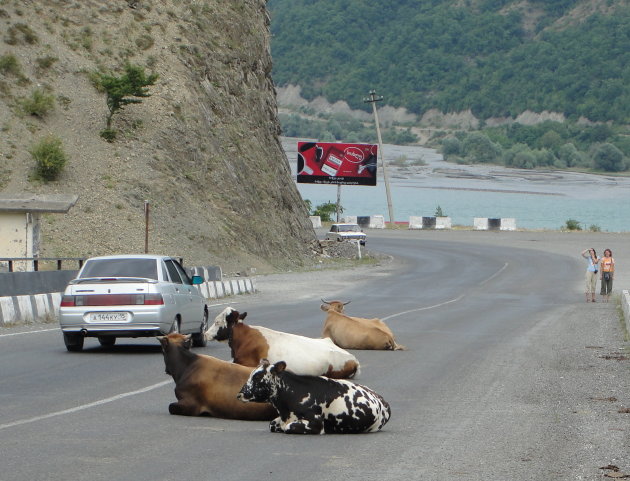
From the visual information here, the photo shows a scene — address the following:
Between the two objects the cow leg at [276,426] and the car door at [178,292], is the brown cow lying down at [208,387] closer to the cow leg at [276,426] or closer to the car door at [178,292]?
the cow leg at [276,426]

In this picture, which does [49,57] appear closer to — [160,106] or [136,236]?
[160,106]

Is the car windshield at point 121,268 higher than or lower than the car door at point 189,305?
higher

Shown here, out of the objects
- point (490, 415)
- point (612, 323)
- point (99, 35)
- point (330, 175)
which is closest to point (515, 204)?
point (330, 175)

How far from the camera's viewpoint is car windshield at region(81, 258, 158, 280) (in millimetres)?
18484

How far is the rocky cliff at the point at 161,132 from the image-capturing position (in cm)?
4700

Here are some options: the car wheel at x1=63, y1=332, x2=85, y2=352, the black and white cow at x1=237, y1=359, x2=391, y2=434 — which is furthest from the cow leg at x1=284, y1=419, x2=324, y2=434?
the car wheel at x1=63, y1=332, x2=85, y2=352

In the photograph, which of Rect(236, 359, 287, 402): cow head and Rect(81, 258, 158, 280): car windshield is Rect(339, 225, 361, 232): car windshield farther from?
Rect(236, 359, 287, 402): cow head

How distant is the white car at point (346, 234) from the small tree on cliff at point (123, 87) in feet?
70.6

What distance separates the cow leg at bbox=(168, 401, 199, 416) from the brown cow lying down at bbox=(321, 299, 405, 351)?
7567 millimetres

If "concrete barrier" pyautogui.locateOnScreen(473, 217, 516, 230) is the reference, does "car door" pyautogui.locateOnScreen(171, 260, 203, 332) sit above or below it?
below

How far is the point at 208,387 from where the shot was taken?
11102 mm

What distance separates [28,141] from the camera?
47969 millimetres

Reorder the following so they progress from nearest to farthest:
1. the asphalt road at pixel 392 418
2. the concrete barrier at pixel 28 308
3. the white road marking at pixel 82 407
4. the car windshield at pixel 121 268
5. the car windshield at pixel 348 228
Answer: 1. the asphalt road at pixel 392 418
2. the white road marking at pixel 82 407
3. the car windshield at pixel 121 268
4. the concrete barrier at pixel 28 308
5. the car windshield at pixel 348 228

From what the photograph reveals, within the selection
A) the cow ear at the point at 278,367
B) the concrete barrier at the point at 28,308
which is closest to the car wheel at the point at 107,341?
the concrete barrier at the point at 28,308
